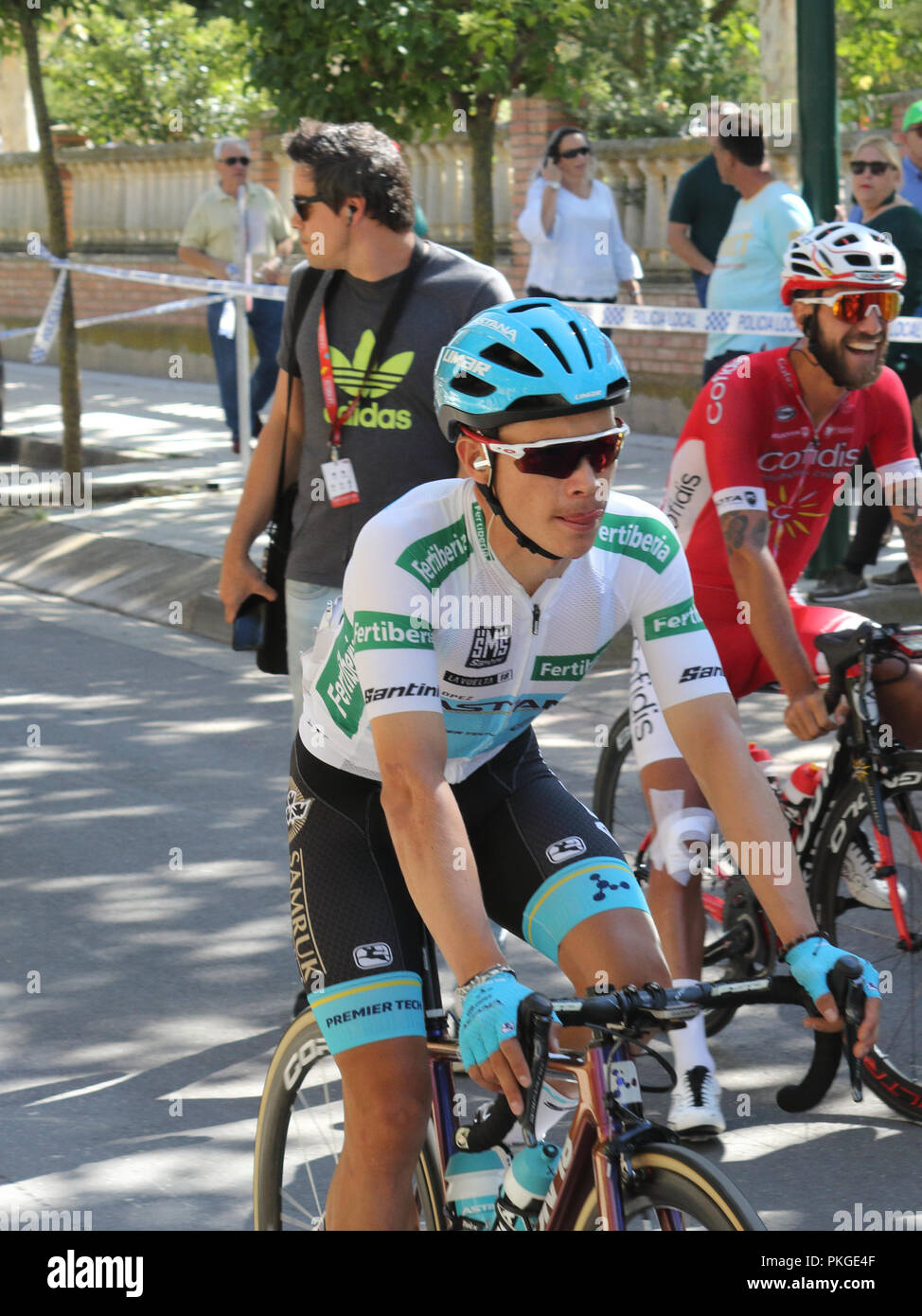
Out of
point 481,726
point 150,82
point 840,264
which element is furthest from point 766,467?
point 150,82

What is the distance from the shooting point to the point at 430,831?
116 inches

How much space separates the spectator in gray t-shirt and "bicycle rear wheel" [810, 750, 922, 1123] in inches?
55.7

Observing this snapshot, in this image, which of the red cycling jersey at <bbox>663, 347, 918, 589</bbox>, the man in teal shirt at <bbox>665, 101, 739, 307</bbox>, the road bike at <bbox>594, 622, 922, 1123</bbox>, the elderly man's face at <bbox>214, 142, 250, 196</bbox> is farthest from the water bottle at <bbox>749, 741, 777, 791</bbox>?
the elderly man's face at <bbox>214, 142, 250, 196</bbox>

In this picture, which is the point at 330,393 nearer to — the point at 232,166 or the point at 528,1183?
the point at 528,1183

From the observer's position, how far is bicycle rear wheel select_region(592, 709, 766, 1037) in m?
4.92

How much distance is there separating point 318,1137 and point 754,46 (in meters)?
27.4

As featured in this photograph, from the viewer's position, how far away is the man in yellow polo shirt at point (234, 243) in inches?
558

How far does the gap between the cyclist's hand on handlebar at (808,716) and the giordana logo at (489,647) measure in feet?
4.73

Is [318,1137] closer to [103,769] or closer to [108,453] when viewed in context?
[103,769]

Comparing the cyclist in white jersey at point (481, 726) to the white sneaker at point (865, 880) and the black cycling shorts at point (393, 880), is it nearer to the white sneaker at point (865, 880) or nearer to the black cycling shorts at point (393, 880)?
the black cycling shorts at point (393, 880)

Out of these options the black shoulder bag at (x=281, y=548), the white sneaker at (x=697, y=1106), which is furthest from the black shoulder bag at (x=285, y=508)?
the white sneaker at (x=697, y=1106)

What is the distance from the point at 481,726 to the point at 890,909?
1777mm

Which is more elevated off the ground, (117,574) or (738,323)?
(738,323)
